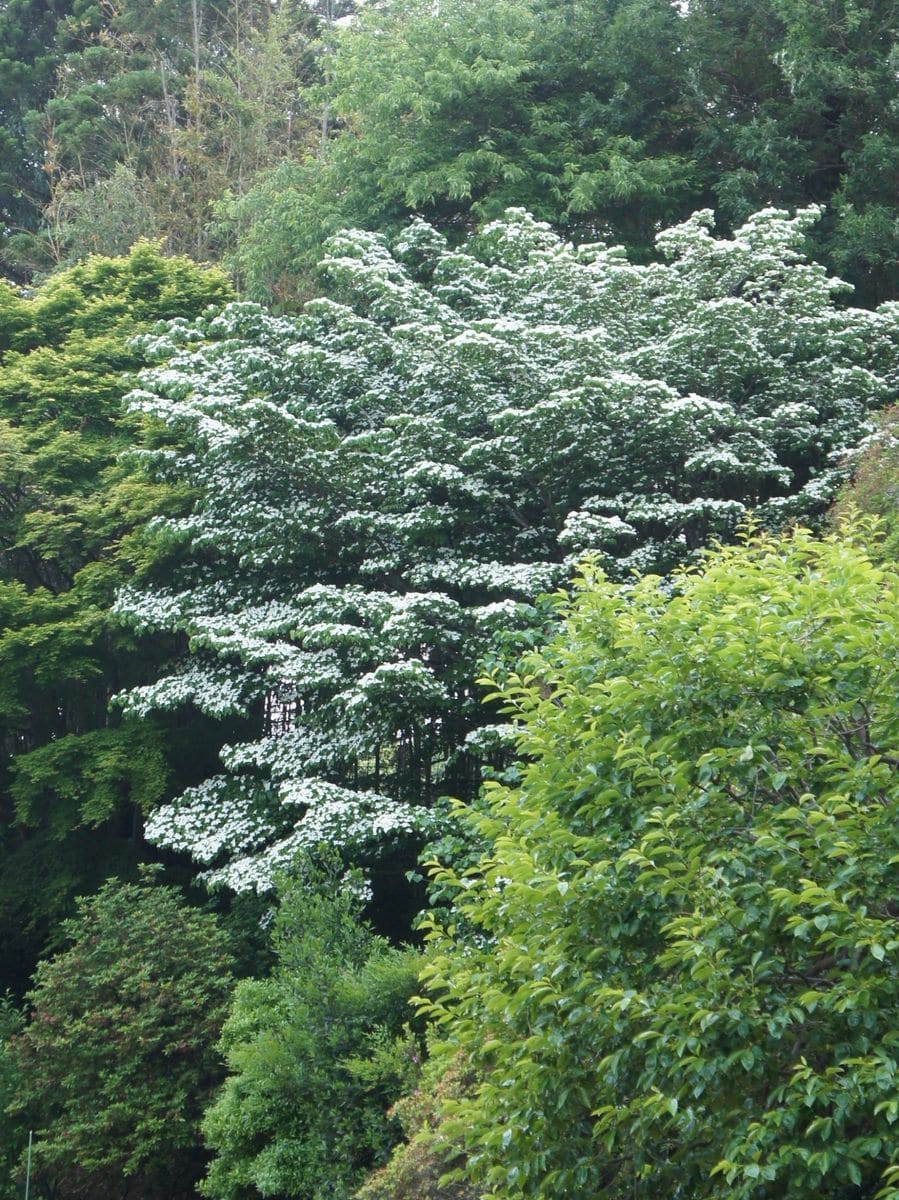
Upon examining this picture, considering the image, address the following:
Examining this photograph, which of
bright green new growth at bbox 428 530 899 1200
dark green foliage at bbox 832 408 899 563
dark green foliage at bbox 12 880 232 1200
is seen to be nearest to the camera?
bright green new growth at bbox 428 530 899 1200

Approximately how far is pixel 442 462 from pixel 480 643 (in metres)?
1.94

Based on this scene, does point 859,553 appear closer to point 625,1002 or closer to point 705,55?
point 625,1002

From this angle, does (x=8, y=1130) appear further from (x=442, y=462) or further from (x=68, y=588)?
(x=442, y=462)

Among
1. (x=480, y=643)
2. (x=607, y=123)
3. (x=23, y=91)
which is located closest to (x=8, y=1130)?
(x=480, y=643)

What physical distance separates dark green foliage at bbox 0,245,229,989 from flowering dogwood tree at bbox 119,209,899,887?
914 millimetres

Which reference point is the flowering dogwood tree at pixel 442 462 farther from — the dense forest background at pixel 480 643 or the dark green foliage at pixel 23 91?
the dark green foliage at pixel 23 91

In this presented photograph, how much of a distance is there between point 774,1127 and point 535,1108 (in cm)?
95

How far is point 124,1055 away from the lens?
29.6 ft

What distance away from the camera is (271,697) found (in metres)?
12.2

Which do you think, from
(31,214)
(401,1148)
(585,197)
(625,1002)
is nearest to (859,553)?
(625,1002)

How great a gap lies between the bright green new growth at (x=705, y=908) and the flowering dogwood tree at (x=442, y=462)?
5.05 metres

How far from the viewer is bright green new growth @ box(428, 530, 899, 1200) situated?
11.3 feet

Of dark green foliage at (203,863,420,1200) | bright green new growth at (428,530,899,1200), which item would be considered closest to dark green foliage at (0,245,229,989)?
dark green foliage at (203,863,420,1200)

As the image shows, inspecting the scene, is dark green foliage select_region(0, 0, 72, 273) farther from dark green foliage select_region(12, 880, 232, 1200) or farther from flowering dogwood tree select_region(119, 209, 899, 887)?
dark green foliage select_region(12, 880, 232, 1200)
